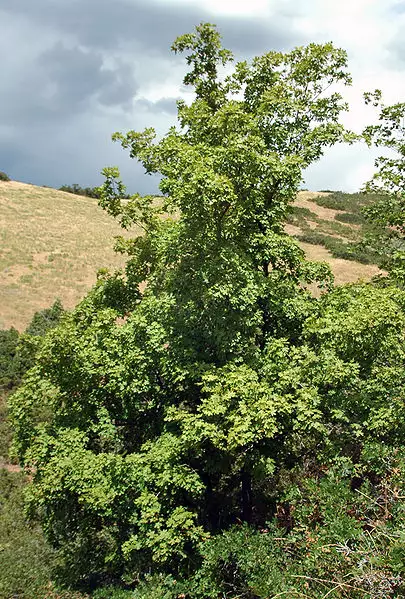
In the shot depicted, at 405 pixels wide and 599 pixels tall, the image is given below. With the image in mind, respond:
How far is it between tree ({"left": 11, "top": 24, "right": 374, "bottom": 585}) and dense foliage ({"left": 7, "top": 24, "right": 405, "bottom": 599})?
0.05m

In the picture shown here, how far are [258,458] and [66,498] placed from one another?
186 inches

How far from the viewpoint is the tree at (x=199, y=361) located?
1008 centimetres

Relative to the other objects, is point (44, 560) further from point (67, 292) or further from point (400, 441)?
point (67, 292)

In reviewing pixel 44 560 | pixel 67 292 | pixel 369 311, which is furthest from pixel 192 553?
pixel 67 292

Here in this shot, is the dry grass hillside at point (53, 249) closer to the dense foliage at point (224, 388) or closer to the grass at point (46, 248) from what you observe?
the grass at point (46, 248)

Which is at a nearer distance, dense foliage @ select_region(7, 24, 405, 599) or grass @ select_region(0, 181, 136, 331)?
dense foliage @ select_region(7, 24, 405, 599)

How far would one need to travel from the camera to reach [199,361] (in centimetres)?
1137

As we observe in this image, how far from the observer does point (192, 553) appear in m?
11.2

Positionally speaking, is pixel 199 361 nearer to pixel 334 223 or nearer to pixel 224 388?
pixel 224 388

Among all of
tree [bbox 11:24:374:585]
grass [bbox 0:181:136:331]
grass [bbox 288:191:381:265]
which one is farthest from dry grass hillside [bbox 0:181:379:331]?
tree [bbox 11:24:374:585]

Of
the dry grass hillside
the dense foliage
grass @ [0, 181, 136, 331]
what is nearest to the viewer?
the dense foliage

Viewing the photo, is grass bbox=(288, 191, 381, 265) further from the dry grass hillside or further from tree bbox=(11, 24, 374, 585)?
tree bbox=(11, 24, 374, 585)

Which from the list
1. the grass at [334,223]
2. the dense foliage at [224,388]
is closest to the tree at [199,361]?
the dense foliage at [224,388]

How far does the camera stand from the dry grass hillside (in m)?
38.2
